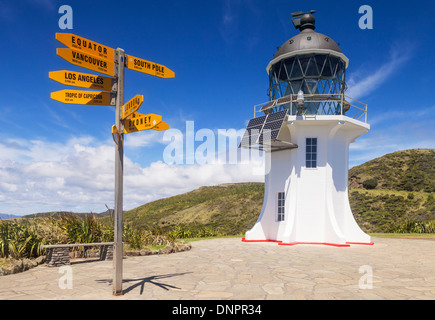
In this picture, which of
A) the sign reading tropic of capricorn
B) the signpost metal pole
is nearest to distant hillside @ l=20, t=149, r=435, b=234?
the signpost metal pole

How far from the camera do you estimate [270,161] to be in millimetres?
16641

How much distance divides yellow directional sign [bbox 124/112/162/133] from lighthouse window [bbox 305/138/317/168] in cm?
1104

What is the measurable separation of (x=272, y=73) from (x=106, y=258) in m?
11.8

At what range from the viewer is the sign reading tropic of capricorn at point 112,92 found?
5.53 metres

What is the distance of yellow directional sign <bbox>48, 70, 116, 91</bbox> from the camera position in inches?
223

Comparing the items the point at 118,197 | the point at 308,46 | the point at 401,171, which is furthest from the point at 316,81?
the point at 401,171

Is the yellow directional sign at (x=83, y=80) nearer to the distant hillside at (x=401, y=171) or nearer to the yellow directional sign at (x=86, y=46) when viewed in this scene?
the yellow directional sign at (x=86, y=46)

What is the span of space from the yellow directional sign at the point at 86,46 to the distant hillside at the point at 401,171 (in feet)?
156

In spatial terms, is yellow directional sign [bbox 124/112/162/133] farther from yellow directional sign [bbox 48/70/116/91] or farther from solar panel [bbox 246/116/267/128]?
solar panel [bbox 246/116/267/128]

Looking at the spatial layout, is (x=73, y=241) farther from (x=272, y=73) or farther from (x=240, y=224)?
(x=240, y=224)

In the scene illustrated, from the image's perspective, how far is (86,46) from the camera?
5.64m

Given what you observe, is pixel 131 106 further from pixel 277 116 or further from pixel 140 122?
pixel 277 116

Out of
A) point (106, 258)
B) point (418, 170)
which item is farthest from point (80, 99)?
point (418, 170)

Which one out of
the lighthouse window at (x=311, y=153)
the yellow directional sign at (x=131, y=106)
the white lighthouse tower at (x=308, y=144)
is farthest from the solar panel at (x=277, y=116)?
the yellow directional sign at (x=131, y=106)
